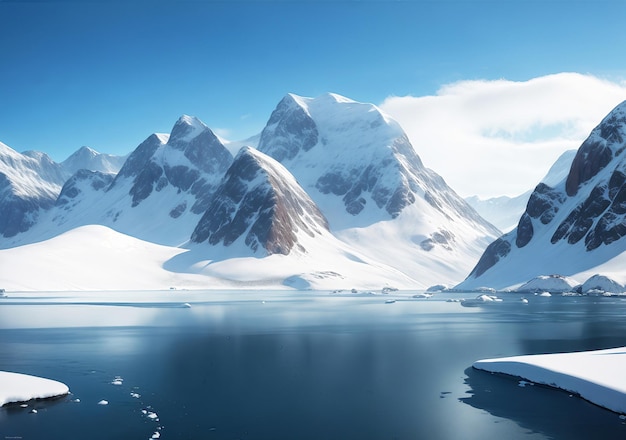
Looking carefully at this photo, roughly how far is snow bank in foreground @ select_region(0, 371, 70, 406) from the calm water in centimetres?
96

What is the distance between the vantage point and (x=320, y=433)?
27609 mm

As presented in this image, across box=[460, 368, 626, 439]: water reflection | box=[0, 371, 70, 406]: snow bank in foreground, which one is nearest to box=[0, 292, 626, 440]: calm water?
box=[460, 368, 626, 439]: water reflection

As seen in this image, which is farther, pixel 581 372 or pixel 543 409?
pixel 581 372

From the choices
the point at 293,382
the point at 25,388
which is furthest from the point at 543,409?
the point at 25,388

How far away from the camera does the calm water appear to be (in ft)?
92.9

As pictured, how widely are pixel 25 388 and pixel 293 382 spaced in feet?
52.5

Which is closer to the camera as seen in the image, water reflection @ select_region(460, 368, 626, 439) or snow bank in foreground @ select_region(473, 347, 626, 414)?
water reflection @ select_region(460, 368, 626, 439)

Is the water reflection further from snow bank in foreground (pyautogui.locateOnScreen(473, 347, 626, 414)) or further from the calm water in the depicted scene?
snow bank in foreground (pyautogui.locateOnScreen(473, 347, 626, 414))

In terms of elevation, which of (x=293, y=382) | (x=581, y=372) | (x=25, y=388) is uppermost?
(x=581, y=372)

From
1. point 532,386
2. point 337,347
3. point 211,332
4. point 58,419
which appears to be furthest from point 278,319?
point 58,419

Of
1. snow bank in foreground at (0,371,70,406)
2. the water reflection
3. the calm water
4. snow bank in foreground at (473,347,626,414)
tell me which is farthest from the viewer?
snow bank in foreground at (0,371,70,406)

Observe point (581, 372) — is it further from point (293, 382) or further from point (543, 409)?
point (293, 382)

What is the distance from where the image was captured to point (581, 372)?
120 ft

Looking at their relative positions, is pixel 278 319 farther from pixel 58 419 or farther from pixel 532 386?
pixel 58 419
